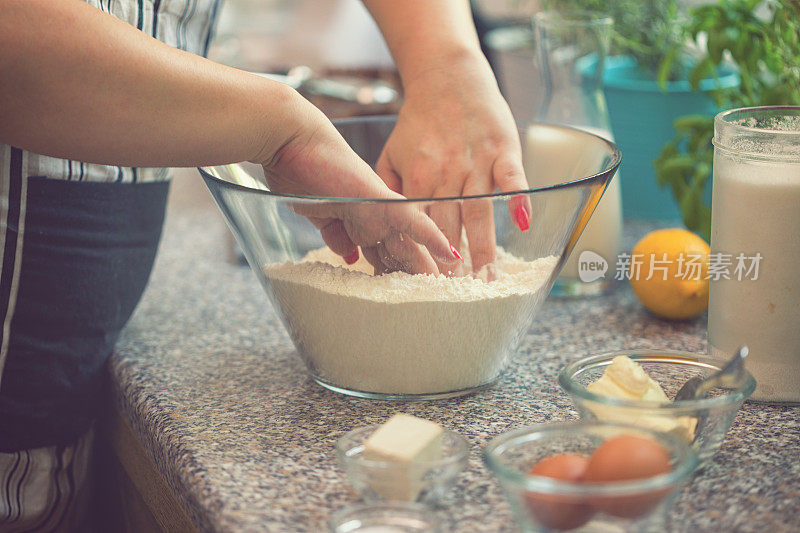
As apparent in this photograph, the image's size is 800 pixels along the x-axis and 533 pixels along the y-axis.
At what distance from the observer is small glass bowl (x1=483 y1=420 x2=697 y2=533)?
46 cm

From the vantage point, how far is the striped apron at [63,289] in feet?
2.39

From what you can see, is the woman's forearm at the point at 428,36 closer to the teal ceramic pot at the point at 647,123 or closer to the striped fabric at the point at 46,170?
the striped fabric at the point at 46,170

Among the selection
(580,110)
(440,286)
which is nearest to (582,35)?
(580,110)

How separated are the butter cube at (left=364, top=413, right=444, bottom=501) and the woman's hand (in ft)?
0.98

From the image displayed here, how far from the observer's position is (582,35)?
100 cm

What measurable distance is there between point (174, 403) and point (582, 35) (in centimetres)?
61

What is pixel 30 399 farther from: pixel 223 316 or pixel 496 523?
pixel 496 523

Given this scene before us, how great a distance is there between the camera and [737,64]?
0.94 m

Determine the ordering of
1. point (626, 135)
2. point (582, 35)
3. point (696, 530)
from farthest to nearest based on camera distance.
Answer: point (626, 135) → point (582, 35) → point (696, 530)

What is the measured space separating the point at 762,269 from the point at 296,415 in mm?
381

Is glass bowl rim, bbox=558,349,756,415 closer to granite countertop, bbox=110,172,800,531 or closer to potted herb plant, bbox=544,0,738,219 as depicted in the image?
granite countertop, bbox=110,172,800,531

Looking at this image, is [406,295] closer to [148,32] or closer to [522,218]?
[522,218]

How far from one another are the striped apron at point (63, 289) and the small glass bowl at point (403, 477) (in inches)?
13.5

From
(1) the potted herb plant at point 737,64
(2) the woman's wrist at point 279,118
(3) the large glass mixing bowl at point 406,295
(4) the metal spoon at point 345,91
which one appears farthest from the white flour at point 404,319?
(4) the metal spoon at point 345,91
